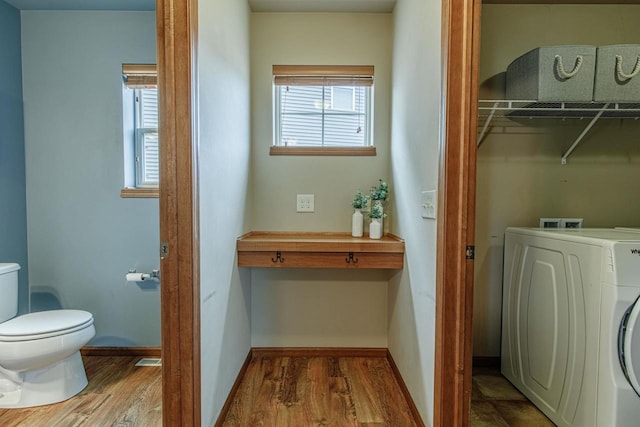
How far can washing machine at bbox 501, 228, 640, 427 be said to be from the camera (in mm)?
1242

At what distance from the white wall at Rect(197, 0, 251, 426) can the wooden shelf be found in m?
0.13

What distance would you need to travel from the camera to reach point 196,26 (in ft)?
3.98

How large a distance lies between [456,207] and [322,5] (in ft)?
5.47

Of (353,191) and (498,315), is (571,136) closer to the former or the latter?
(498,315)

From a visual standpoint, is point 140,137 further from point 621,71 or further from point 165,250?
point 621,71

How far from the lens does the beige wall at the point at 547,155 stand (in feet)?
6.61

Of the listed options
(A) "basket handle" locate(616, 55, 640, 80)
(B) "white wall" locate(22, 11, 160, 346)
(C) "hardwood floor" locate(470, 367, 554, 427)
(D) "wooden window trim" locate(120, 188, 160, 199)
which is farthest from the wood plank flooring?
(A) "basket handle" locate(616, 55, 640, 80)

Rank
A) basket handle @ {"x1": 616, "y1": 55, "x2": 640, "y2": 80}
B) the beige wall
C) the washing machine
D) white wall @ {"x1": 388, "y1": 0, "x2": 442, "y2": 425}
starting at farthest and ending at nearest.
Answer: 1. the beige wall
2. basket handle @ {"x1": 616, "y1": 55, "x2": 640, "y2": 80}
3. white wall @ {"x1": 388, "y1": 0, "x2": 442, "y2": 425}
4. the washing machine

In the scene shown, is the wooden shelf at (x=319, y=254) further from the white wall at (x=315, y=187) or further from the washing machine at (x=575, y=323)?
the washing machine at (x=575, y=323)

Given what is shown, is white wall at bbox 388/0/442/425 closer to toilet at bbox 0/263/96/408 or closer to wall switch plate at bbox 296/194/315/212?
wall switch plate at bbox 296/194/315/212

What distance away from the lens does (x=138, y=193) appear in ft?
7.18

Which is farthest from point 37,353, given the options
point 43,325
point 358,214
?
point 358,214

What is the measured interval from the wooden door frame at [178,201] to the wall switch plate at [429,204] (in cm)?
93

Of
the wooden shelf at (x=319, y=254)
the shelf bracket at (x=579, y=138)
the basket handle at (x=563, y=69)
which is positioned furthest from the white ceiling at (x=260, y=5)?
the wooden shelf at (x=319, y=254)
